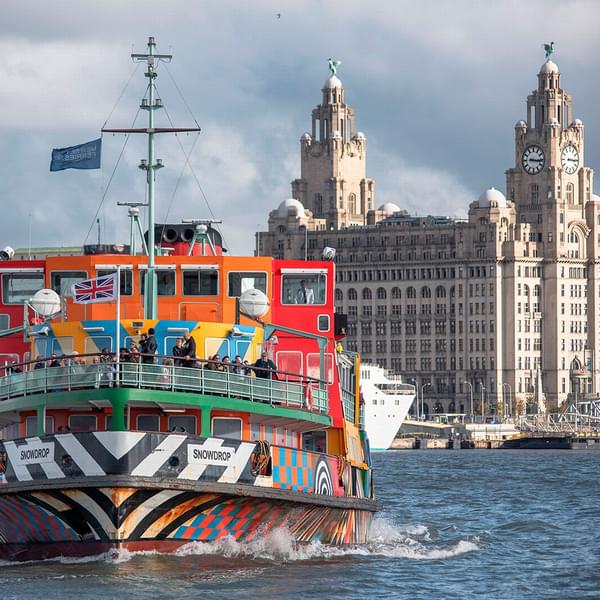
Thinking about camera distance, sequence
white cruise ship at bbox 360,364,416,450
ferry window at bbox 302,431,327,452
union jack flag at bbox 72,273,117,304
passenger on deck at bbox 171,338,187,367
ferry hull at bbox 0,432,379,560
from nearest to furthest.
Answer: ferry hull at bbox 0,432,379,560
passenger on deck at bbox 171,338,187,367
union jack flag at bbox 72,273,117,304
ferry window at bbox 302,431,327,452
white cruise ship at bbox 360,364,416,450

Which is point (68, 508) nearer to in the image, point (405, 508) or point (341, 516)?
point (341, 516)

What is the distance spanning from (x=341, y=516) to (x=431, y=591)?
4.18 meters

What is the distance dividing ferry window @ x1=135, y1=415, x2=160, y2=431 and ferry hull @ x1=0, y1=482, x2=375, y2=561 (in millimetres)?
1697

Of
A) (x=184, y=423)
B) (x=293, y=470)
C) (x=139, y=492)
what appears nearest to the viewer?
(x=139, y=492)

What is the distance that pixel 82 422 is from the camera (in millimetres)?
37656

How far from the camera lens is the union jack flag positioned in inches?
1467

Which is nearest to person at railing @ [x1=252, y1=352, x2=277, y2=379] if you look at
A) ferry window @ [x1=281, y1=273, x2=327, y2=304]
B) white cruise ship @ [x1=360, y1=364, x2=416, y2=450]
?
ferry window @ [x1=281, y1=273, x2=327, y2=304]

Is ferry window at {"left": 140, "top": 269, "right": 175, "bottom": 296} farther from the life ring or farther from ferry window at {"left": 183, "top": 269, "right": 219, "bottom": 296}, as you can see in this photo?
the life ring

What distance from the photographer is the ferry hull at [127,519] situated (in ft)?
117

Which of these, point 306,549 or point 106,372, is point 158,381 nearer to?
point 106,372

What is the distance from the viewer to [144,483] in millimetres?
35469

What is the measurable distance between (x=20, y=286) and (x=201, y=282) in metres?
4.63

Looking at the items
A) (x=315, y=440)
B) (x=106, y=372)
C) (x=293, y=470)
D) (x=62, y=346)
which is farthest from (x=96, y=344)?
(x=315, y=440)

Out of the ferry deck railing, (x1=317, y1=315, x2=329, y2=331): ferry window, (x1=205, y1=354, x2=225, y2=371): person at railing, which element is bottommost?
the ferry deck railing
